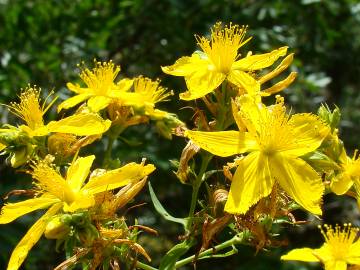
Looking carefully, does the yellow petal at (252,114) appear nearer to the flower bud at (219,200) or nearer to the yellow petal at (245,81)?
the yellow petal at (245,81)

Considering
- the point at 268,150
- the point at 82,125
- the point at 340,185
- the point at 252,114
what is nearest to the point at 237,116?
the point at 252,114

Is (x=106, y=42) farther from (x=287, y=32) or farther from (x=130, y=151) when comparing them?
(x=287, y=32)

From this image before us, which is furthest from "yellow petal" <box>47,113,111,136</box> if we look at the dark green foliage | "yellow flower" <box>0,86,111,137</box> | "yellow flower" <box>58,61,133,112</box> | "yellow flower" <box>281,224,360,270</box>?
the dark green foliage

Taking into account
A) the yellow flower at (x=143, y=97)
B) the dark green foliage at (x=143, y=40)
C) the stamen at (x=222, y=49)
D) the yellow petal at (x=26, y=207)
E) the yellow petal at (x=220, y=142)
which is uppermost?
the dark green foliage at (x=143, y=40)

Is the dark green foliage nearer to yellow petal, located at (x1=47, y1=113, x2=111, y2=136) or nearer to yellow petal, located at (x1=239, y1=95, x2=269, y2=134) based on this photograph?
yellow petal, located at (x1=47, y1=113, x2=111, y2=136)

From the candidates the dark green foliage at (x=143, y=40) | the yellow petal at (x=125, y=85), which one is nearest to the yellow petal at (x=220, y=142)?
the yellow petal at (x=125, y=85)

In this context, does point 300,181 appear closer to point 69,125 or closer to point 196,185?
point 196,185
